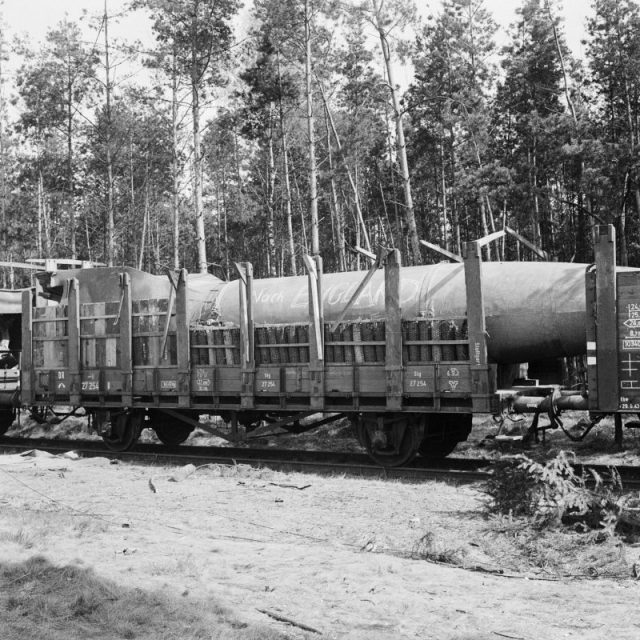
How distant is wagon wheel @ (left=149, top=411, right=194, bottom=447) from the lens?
15.8m

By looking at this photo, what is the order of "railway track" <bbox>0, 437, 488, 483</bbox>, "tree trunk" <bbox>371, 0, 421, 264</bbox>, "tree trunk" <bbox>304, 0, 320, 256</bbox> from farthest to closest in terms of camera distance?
"tree trunk" <bbox>304, 0, 320, 256</bbox>, "tree trunk" <bbox>371, 0, 421, 264</bbox>, "railway track" <bbox>0, 437, 488, 483</bbox>

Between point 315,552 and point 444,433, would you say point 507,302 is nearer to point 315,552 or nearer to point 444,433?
point 444,433

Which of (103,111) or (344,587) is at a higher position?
(103,111)

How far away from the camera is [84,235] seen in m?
62.1

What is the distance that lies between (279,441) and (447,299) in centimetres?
622

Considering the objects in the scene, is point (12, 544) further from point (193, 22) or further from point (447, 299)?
point (193, 22)

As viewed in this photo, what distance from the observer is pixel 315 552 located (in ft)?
23.9

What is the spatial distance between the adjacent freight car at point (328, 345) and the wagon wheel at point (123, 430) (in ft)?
0.11

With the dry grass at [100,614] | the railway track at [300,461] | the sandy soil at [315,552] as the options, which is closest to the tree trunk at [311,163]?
the railway track at [300,461]

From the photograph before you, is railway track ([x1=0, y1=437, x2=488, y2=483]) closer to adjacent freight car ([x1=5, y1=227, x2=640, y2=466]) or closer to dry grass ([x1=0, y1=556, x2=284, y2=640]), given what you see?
adjacent freight car ([x1=5, y1=227, x2=640, y2=466])

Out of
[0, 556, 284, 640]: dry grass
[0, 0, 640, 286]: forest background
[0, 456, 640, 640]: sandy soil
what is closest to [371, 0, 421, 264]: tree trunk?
[0, 0, 640, 286]: forest background

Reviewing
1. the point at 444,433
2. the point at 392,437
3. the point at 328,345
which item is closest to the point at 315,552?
the point at 392,437

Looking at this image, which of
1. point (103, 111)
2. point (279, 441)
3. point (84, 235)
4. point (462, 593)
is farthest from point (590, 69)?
point (84, 235)

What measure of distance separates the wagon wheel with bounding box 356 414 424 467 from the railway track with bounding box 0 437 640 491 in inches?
8.7
